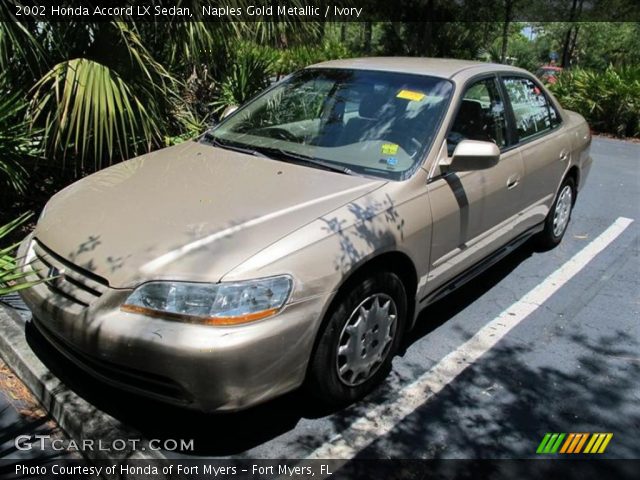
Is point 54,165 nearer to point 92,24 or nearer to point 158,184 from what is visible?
point 92,24

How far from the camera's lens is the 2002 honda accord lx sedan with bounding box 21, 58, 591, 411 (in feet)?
7.88

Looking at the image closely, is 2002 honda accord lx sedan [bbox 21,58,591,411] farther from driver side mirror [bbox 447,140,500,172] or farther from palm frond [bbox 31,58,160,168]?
palm frond [bbox 31,58,160,168]

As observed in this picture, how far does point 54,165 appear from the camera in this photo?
16.8 feet

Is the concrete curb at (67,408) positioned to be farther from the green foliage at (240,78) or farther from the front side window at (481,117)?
the green foliage at (240,78)

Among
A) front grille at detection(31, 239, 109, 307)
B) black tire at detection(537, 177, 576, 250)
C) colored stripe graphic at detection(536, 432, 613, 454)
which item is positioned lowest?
colored stripe graphic at detection(536, 432, 613, 454)

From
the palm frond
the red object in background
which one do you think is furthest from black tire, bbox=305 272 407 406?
the red object in background

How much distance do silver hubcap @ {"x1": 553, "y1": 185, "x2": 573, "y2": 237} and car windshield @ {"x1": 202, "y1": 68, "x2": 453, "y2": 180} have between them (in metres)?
2.15

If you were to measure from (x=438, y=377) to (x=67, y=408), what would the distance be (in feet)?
6.51

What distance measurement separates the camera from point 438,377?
3.33m

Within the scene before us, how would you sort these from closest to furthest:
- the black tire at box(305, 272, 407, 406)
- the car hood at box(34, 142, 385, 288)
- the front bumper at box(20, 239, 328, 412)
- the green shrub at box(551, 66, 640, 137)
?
the front bumper at box(20, 239, 328, 412), the car hood at box(34, 142, 385, 288), the black tire at box(305, 272, 407, 406), the green shrub at box(551, 66, 640, 137)

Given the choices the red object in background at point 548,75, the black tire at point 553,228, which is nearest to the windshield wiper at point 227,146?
the black tire at point 553,228

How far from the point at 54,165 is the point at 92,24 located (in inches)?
49.8

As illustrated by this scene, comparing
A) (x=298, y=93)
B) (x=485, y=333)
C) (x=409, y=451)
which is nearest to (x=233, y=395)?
(x=409, y=451)

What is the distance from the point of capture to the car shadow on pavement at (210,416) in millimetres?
2770
